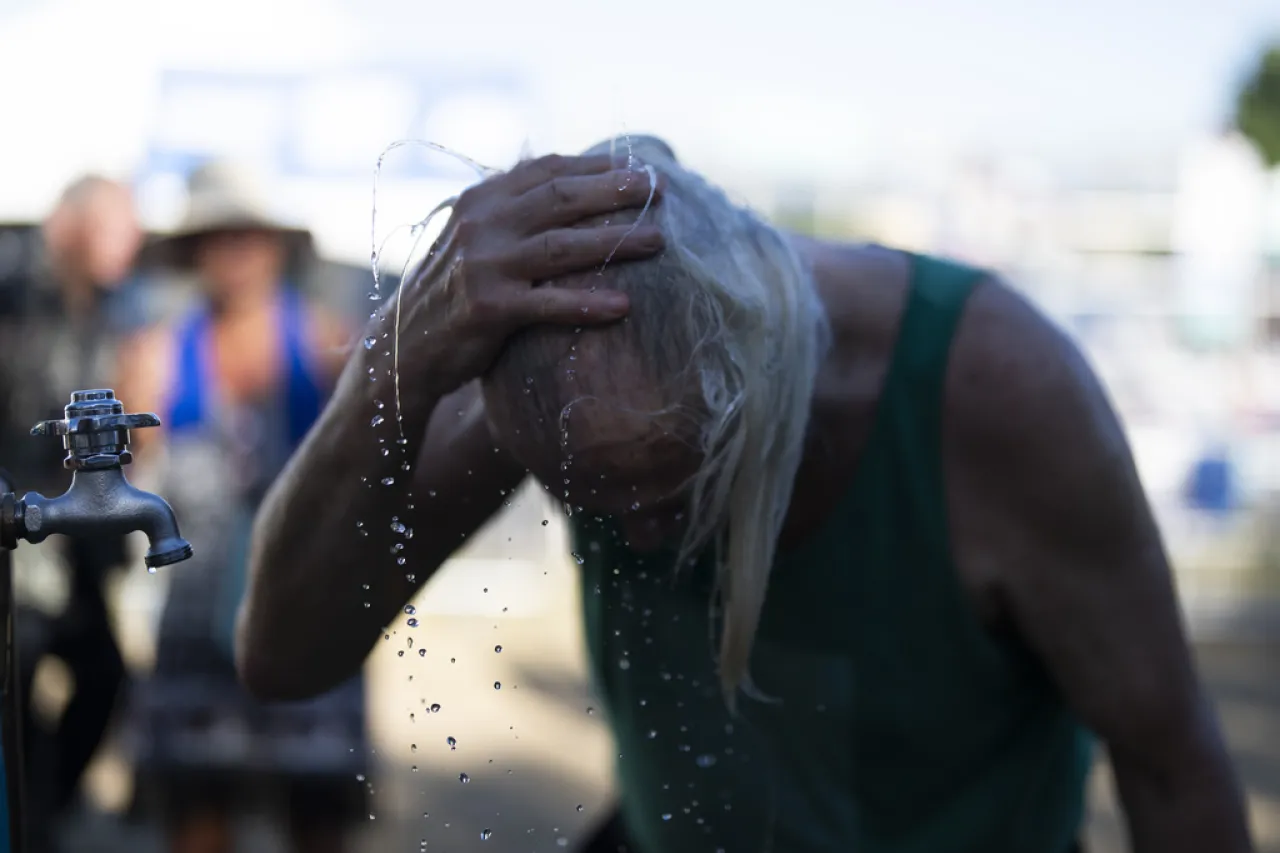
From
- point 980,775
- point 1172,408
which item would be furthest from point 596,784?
point 1172,408

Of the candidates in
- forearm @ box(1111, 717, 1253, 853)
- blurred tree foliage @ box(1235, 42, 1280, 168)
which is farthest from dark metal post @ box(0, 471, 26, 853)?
blurred tree foliage @ box(1235, 42, 1280, 168)

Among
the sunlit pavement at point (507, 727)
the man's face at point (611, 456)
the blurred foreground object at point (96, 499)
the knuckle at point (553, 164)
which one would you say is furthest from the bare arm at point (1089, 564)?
the sunlit pavement at point (507, 727)

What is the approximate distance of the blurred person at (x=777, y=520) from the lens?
105 centimetres

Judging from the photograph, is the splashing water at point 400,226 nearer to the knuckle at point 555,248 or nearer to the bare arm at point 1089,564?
the knuckle at point 555,248

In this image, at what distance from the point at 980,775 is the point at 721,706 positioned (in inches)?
12.1

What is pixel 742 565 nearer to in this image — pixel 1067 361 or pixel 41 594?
pixel 1067 361

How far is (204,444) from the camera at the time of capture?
9.82 feet

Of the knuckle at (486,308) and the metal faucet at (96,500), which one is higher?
the knuckle at (486,308)

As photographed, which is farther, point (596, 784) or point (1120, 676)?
point (596, 784)

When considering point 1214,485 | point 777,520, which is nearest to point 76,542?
point 777,520

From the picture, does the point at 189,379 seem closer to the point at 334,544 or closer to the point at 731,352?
the point at 334,544

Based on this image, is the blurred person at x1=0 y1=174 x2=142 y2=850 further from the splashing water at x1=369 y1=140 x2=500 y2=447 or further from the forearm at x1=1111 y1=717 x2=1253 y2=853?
the forearm at x1=1111 y1=717 x2=1253 y2=853

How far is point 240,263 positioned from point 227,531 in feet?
2.26

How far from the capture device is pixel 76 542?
3.06 m
